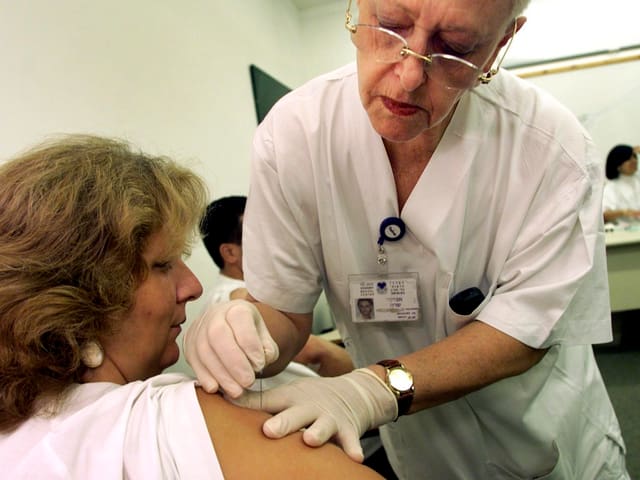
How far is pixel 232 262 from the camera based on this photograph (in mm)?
2139

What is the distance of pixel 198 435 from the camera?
0.59m

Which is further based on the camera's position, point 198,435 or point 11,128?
point 11,128

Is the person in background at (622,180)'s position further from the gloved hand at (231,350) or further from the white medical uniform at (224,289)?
the gloved hand at (231,350)

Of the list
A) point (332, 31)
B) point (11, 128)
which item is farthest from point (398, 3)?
point (332, 31)

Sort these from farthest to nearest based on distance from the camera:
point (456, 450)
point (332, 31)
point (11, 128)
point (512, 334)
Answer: point (332, 31)
point (11, 128)
point (456, 450)
point (512, 334)

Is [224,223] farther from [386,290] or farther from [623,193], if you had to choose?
[623,193]

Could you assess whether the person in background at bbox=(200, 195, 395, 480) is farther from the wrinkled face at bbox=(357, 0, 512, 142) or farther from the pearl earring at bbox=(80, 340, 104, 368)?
the wrinkled face at bbox=(357, 0, 512, 142)

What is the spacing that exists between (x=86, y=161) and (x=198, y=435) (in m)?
0.53

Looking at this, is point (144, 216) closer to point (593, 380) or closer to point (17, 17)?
point (17, 17)

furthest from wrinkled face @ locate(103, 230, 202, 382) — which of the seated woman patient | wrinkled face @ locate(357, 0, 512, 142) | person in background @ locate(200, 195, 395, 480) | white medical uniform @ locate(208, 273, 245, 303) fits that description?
white medical uniform @ locate(208, 273, 245, 303)

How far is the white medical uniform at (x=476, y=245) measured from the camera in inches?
34.3

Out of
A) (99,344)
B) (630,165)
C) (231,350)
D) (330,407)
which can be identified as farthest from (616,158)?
(99,344)

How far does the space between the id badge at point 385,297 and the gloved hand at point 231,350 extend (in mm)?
298

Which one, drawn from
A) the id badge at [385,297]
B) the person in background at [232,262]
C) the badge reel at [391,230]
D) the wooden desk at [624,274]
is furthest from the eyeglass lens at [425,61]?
the wooden desk at [624,274]
